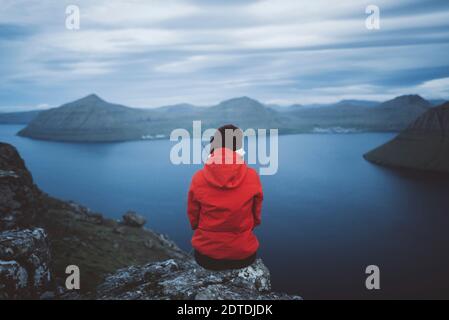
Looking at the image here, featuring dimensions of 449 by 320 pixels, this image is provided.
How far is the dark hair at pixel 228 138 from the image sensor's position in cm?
544

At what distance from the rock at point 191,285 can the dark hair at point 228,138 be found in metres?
2.78

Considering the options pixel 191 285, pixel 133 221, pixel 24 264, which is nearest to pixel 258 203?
pixel 191 285

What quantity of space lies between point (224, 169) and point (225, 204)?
60 cm

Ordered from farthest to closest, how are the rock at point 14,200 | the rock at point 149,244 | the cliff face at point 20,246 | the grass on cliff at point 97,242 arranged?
the rock at point 149,244
the grass on cliff at point 97,242
the rock at point 14,200
the cliff face at point 20,246

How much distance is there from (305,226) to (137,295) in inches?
3066

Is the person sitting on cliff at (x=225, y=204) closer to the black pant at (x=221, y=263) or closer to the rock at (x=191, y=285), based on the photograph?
the black pant at (x=221, y=263)

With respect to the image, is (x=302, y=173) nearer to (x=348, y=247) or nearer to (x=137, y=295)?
(x=348, y=247)

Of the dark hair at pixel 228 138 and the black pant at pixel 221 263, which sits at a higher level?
the dark hair at pixel 228 138

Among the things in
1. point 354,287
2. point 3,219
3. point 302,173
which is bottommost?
point 354,287

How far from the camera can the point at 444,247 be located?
2707 inches

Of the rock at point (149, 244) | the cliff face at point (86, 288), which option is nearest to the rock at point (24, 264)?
the cliff face at point (86, 288)

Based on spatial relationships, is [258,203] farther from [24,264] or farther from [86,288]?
[86,288]

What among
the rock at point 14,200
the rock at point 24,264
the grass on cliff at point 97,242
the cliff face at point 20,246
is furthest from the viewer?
the grass on cliff at point 97,242

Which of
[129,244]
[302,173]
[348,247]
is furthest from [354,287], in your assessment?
[302,173]
